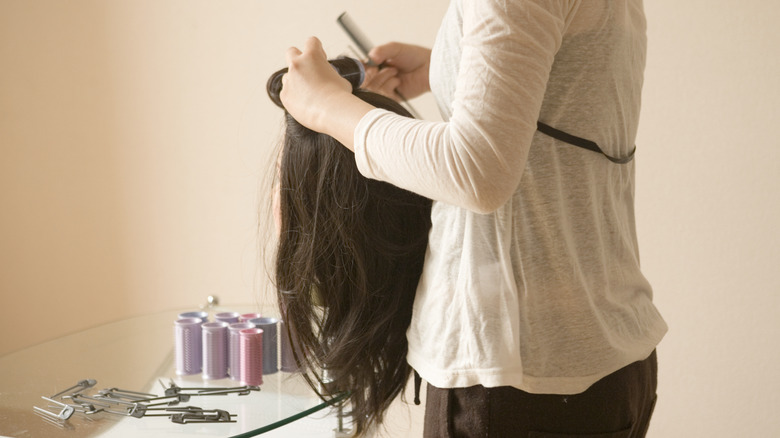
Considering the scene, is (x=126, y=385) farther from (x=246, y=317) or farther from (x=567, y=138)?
(x=567, y=138)

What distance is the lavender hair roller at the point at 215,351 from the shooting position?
133 cm

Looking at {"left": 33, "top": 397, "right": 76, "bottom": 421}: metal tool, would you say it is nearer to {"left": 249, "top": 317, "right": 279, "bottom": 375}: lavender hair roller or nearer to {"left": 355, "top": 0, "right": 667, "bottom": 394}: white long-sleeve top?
{"left": 249, "top": 317, "right": 279, "bottom": 375}: lavender hair roller

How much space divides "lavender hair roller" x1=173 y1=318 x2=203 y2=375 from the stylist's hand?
57cm

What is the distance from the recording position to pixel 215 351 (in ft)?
4.37

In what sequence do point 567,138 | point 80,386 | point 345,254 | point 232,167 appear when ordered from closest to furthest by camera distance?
point 567,138 → point 345,254 → point 80,386 → point 232,167

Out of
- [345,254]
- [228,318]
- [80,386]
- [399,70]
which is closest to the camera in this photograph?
[345,254]

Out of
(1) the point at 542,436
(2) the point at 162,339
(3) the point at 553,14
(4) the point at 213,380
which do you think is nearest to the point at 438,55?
(3) the point at 553,14

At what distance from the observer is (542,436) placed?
30.2 inches

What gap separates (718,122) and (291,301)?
1.33 meters

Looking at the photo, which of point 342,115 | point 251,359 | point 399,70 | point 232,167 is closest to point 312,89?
point 342,115

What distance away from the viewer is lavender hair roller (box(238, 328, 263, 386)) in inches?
51.4

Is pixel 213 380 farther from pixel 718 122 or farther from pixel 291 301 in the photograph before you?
pixel 718 122

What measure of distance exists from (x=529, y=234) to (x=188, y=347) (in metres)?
0.82

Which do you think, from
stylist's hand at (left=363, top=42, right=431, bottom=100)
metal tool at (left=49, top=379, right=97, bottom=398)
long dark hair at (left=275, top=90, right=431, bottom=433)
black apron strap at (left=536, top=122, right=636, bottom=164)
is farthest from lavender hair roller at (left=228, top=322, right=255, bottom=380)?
black apron strap at (left=536, top=122, right=636, bottom=164)
